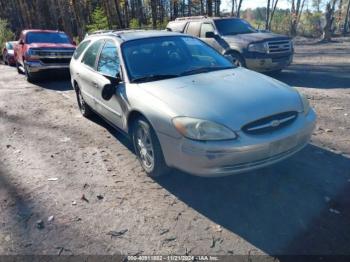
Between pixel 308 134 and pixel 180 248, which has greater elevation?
pixel 308 134

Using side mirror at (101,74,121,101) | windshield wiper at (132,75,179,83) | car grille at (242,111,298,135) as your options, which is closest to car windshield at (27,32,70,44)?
side mirror at (101,74,121,101)

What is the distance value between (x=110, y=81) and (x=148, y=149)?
1.15 metres

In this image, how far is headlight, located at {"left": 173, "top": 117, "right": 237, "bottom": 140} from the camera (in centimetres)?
312

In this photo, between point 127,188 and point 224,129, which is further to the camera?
A: point 127,188

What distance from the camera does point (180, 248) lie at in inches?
111

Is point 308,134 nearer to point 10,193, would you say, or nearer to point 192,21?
point 10,193

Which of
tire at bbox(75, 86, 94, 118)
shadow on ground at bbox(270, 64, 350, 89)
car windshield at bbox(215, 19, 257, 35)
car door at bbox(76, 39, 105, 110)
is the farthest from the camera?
car windshield at bbox(215, 19, 257, 35)

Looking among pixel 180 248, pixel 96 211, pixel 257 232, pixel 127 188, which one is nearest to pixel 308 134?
pixel 257 232

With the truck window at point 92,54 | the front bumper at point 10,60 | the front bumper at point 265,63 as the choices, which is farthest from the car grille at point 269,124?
the front bumper at point 10,60

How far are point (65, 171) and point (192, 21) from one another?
25.6 ft

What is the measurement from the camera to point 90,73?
536 centimetres

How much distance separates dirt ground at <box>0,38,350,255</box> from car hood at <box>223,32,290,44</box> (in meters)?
3.85

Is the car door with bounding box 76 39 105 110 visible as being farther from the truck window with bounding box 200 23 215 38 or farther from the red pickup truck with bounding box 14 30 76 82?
the red pickup truck with bounding box 14 30 76 82

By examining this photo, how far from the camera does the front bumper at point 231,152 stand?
10.2 ft
